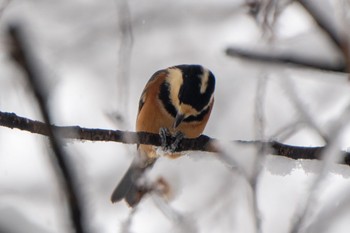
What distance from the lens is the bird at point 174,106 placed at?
3.61 metres

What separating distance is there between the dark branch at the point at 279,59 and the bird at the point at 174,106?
7.51 ft

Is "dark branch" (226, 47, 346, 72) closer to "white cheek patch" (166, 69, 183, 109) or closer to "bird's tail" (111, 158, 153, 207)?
"white cheek patch" (166, 69, 183, 109)

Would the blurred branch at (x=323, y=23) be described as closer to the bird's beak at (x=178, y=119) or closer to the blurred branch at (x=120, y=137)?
the blurred branch at (x=120, y=137)

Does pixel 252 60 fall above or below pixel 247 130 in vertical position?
above

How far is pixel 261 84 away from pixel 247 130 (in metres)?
3.38

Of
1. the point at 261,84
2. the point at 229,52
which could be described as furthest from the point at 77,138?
the point at 229,52

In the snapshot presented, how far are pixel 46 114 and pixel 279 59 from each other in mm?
359

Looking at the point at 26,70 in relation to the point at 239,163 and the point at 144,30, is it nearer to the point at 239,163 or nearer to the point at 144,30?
the point at 239,163

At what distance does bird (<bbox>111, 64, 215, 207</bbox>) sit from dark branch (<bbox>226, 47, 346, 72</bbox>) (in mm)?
2288

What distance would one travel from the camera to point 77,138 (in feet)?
6.50

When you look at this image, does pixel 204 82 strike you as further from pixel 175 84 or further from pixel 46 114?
pixel 46 114

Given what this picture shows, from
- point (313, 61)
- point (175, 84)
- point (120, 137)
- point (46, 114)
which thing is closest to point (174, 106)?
point (175, 84)

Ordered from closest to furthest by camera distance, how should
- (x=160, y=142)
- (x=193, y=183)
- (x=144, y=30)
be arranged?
1. (x=160, y=142)
2. (x=193, y=183)
3. (x=144, y=30)

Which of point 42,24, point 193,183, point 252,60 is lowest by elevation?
point 193,183
